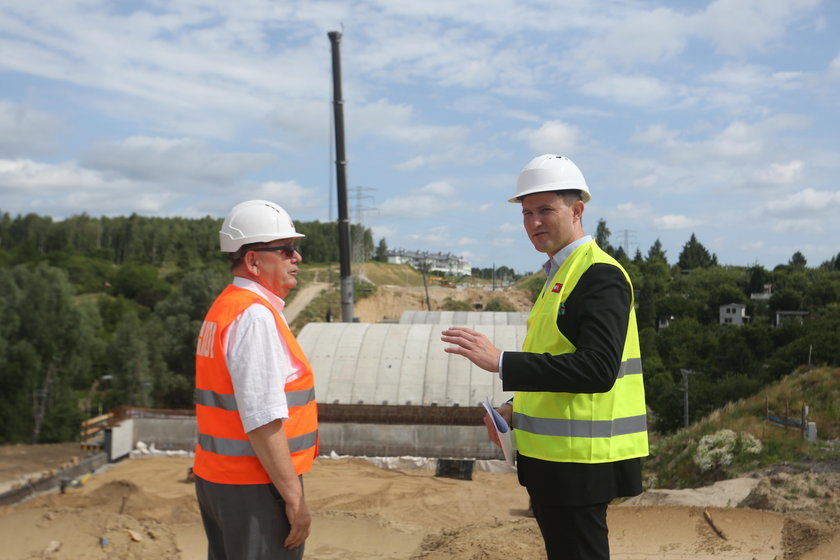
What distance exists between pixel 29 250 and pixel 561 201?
106997 mm

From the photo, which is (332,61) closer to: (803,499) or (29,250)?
A: (803,499)

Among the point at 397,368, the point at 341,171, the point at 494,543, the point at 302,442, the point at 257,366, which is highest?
the point at 341,171

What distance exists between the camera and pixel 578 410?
3000mm

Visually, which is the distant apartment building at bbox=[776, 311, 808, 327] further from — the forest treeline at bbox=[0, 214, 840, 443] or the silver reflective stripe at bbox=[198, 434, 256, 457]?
the silver reflective stripe at bbox=[198, 434, 256, 457]

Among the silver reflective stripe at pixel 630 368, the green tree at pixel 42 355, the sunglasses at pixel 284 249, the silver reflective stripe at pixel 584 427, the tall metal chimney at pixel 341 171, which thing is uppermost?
the tall metal chimney at pixel 341 171

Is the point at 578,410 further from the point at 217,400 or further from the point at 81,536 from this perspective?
the point at 81,536

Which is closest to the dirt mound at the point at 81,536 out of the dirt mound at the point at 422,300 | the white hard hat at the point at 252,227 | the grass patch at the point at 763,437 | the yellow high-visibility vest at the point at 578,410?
the white hard hat at the point at 252,227

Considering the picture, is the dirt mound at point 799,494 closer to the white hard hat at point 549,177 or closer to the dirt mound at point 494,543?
the dirt mound at point 494,543

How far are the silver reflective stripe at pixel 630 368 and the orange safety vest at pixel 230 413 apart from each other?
4.58ft

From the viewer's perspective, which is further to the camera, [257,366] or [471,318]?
[471,318]

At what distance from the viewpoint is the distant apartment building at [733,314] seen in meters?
75.1

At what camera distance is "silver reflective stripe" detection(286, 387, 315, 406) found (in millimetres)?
3242

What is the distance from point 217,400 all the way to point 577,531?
5.66 ft

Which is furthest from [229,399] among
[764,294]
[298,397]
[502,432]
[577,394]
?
[764,294]
